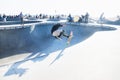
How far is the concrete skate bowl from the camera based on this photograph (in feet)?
86.0

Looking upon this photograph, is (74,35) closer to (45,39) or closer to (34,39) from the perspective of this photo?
(45,39)

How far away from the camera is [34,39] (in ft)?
104

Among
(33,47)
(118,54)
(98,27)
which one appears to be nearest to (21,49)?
(33,47)

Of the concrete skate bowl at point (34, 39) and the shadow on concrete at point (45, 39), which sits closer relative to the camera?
the concrete skate bowl at point (34, 39)

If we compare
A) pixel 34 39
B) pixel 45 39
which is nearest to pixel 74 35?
pixel 45 39

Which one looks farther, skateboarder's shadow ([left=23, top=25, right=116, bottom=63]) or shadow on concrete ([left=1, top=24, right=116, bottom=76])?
skateboarder's shadow ([left=23, top=25, right=116, bottom=63])

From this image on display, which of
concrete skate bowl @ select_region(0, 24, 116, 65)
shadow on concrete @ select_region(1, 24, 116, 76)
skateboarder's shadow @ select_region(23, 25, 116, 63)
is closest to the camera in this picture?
concrete skate bowl @ select_region(0, 24, 116, 65)

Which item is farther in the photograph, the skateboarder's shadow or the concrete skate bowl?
the skateboarder's shadow

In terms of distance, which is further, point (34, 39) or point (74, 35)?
point (74, 35)

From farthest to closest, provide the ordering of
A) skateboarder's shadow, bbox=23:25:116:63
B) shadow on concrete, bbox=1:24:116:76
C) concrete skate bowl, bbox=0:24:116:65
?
skateboarder's shadow, bbox=23:25:116:63, shadow on concrete, bbox=1:24:116:76, concrete skate bowl, bbox=0:24:116:65

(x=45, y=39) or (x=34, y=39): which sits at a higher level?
(x=34, y=39)

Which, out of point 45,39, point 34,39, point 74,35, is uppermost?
point 74,35

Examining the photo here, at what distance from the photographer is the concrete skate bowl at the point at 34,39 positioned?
1032 inches

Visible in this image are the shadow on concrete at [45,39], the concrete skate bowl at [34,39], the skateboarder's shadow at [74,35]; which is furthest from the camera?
the skateboarder's shadow at [74,35]
